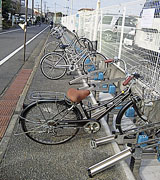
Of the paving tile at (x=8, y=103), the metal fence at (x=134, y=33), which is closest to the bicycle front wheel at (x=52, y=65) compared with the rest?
the metal fence at (x=134, y=33)

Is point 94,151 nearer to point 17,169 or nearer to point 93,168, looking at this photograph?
point 93,168

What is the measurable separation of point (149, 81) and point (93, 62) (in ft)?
10.4

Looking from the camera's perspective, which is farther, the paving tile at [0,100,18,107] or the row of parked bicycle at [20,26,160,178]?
the paving tile at [0,100,18,107]

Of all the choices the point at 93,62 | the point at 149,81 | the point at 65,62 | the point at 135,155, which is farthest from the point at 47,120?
the point at 93,62

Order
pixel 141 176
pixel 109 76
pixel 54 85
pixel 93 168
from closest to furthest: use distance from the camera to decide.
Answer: pixel 93 168 < pixel 141 176 < pixel 54 85 < pixel 109 76

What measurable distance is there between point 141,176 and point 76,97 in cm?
138

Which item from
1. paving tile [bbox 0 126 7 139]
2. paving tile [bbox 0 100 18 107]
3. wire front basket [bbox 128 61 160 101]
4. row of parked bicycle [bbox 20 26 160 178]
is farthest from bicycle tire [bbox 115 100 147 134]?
paving tile [bbox 0 100 18 107]

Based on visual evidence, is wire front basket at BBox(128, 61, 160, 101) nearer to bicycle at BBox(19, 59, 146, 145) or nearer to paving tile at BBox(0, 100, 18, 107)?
bicycle at BBox(19, 59, 146, 145)

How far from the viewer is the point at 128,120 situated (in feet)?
13.4

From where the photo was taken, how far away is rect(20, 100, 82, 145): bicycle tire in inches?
126

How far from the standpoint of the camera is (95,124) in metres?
3.35

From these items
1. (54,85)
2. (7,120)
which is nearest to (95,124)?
(7,120)

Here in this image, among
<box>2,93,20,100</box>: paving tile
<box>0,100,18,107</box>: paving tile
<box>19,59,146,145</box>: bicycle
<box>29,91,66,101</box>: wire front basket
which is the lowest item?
<box>0,100,18,107</box>: paving tile

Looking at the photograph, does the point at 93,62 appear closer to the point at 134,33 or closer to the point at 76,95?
the point at 134,33
